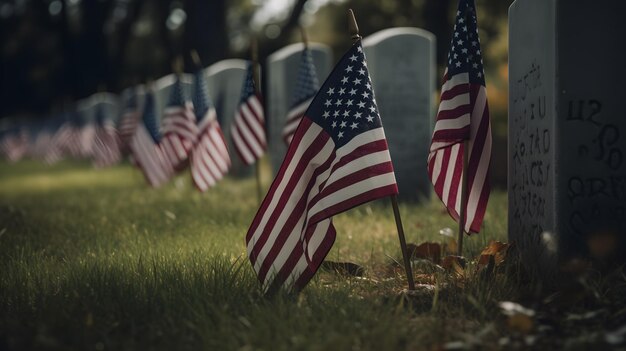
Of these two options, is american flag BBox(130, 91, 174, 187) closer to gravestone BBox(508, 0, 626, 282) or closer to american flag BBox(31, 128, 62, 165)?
gravestone BBox(508, 0, 626, 282)

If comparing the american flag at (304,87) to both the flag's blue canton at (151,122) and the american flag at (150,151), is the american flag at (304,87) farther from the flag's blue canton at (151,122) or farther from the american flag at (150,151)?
the flag's blue canton at (151,122)

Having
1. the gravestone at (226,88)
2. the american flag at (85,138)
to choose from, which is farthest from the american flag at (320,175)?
the american flag at (85,138)

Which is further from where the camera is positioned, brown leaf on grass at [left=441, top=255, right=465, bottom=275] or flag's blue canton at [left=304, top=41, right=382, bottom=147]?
brown leaf on grass at [left=441, top=255, right=465, bottom=275]

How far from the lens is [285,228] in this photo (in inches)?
165

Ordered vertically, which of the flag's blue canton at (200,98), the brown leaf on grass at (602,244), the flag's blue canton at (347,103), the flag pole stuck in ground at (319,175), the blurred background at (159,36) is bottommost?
the brown leaf on grass at (602,244)

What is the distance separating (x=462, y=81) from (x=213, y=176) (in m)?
4.49

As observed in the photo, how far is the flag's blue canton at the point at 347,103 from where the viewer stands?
4148 millimetres

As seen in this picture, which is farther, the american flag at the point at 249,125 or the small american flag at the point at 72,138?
the small american flag at the point at 72,138

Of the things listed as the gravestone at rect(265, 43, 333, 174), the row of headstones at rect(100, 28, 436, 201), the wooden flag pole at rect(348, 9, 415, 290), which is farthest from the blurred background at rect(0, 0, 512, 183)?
the wooden flag pole at rect(348, 9, 415, 290)

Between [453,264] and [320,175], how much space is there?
1.11 m

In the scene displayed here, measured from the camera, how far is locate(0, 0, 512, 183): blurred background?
18016 mm

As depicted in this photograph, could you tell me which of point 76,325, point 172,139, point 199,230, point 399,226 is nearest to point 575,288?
point 399,226

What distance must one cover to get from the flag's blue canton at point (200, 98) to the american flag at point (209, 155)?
0.15 ft

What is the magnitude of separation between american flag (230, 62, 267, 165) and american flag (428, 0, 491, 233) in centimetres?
344
